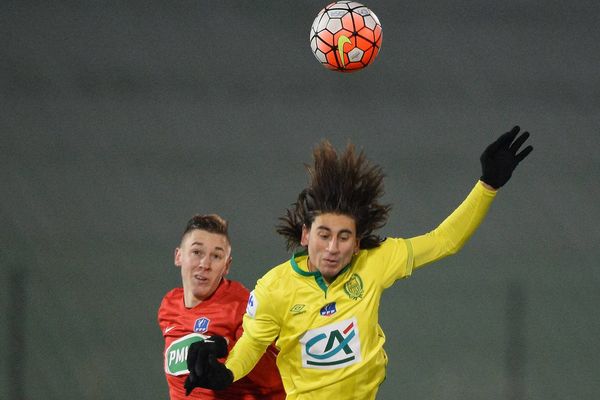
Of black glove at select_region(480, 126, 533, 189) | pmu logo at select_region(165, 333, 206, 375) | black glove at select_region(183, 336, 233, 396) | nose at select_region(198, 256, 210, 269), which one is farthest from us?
nose at select_region(198, 256, 210, 269)

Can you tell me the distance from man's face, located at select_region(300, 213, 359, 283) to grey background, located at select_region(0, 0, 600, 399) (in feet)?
9.22

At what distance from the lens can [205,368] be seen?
11.6ft

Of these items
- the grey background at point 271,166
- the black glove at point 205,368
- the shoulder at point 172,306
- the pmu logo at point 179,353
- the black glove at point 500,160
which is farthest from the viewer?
the grey background at point 271,166

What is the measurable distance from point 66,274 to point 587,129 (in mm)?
3563

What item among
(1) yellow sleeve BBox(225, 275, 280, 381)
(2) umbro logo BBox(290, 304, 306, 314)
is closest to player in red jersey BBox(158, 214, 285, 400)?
(1) yellow sleeve BBox(225, 275, 280, 381)

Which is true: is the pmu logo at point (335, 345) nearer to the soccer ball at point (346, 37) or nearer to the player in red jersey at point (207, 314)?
the player in red jersey at point (207, 314)

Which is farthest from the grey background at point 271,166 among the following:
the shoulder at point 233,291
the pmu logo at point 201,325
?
the pmu logo at point 201,325

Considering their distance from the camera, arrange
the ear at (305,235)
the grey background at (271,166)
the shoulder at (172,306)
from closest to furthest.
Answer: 1. the ear at (305,235)
2. the shoulder at (172,306)
3. the grey background at (271,166)

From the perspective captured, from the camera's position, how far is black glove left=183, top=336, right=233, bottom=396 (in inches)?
139

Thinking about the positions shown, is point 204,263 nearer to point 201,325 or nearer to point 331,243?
point 201,325

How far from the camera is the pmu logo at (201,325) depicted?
14.2ft

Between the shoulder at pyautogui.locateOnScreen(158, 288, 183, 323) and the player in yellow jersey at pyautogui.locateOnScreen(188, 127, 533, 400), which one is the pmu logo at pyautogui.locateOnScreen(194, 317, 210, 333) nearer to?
the shoulder at pyautogui.locateOnScreen(158, 288, 183, 323)

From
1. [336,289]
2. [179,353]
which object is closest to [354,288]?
[336,289]

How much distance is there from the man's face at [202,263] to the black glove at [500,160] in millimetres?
1341
